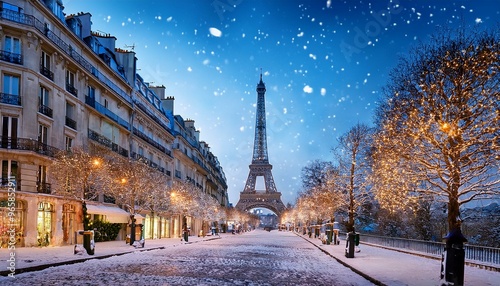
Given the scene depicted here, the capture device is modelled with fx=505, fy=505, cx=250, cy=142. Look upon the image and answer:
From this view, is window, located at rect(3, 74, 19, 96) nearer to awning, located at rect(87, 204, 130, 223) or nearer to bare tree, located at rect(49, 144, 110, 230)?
bare tree, located at rect(49, 144, 110, 230)

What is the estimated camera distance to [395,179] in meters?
19.7

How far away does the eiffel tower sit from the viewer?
132125mm

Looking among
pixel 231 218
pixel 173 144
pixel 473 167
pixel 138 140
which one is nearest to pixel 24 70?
pixel 138 140

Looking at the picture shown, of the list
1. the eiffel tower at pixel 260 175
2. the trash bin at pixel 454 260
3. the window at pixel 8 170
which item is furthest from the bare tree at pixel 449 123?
the eiffel tower at pixel 260 175

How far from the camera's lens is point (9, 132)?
28.8 m

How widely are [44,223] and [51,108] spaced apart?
7263 millimetres

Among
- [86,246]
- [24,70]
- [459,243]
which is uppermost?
[24,70]

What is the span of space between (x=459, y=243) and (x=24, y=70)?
84.9 feet

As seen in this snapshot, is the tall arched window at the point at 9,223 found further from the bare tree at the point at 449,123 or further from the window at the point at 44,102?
the bare tree at the point at 449,123

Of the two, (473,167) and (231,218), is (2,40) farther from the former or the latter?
(231,218)

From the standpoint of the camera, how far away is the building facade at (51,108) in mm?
28797

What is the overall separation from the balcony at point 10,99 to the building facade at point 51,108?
52mm

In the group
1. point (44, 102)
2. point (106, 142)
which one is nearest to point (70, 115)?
point (44, 102)

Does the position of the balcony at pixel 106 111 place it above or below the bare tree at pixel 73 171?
above
